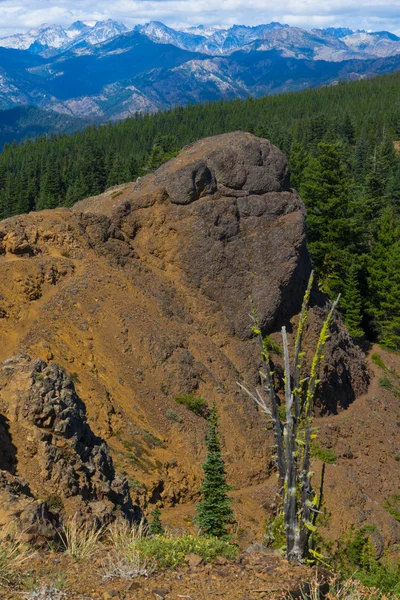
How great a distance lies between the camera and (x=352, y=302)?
4484 centimetres

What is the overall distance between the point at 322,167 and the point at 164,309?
23.4 metres

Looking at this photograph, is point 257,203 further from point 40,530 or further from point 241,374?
point 40,530

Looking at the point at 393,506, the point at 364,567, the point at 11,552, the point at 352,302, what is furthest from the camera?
the point at 352,302

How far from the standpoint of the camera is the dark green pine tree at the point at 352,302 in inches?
1764

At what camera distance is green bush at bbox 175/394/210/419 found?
26094 mm

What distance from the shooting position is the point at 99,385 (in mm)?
23625

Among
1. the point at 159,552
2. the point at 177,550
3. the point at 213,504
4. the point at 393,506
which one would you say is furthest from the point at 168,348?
the point at 159,552

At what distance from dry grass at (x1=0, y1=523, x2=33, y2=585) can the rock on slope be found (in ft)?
15.8

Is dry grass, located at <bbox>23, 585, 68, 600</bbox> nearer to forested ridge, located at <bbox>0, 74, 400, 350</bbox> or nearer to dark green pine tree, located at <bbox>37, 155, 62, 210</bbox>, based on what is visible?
forested ridge, located at <bbox>0, 74, 400, 350</bbox>

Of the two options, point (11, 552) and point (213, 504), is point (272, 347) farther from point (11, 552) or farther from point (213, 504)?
point (11, 552)

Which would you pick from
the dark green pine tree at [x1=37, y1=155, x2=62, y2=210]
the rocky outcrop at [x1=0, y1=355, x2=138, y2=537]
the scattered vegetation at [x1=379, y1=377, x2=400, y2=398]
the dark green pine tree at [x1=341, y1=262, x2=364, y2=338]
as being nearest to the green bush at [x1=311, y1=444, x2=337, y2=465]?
the scattered vegetation at [x1=379, y1=377, x2=400, y2=398]

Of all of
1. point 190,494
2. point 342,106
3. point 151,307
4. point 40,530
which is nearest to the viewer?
point 40,530

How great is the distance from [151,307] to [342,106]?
127520 mm

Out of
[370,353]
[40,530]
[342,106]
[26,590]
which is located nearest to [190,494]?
[40,530]
